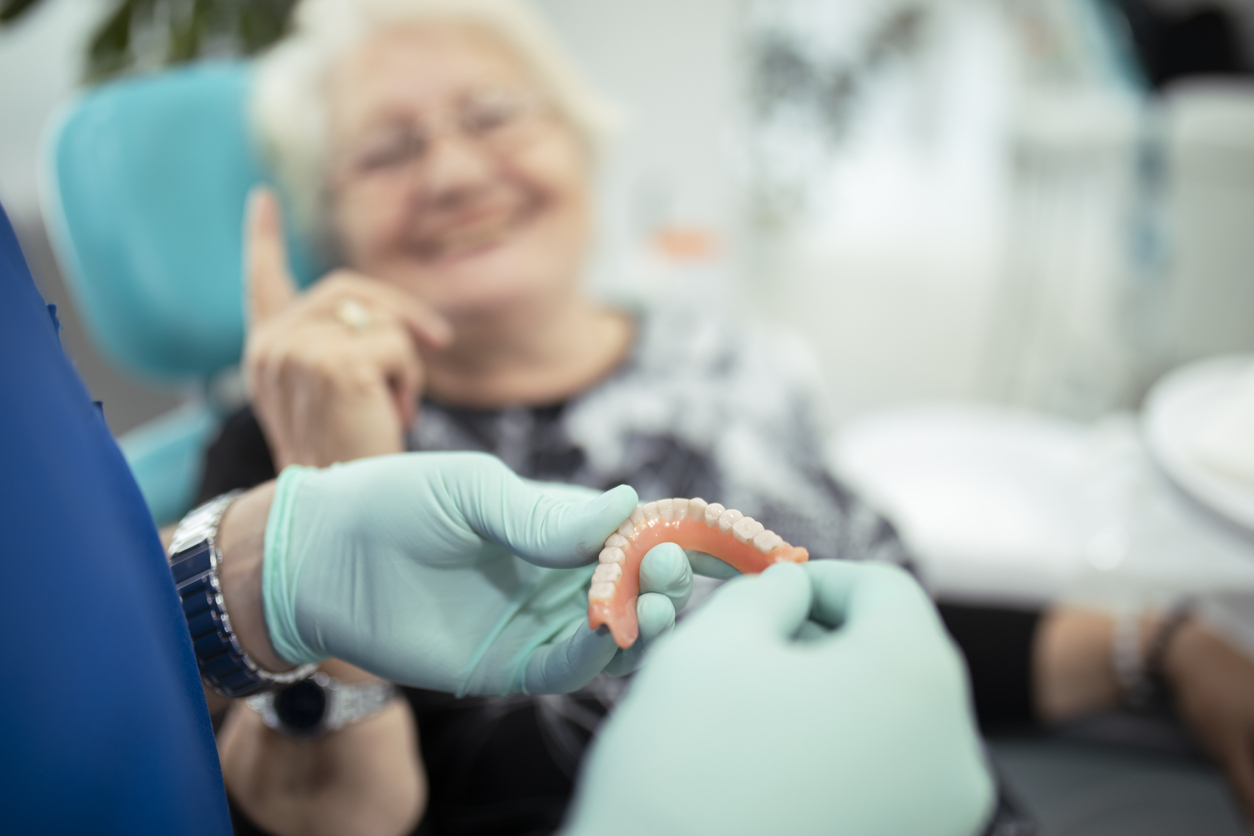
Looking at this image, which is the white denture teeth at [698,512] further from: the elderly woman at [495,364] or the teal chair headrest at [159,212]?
the teal chair headrest at [159,212]

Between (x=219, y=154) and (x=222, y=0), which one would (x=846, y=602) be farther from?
(x=222, y=0)

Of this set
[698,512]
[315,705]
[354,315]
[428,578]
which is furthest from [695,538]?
[354,315]

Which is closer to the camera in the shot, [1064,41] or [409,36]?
[409,36]

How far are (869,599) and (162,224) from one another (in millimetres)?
904

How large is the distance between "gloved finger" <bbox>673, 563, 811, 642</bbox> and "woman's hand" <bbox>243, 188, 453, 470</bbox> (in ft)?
0.85

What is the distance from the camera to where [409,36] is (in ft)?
2.53

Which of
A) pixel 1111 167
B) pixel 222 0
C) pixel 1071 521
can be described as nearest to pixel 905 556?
pixel 1071 521

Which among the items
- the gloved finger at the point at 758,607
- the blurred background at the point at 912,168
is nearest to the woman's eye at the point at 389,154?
the blurred background at the point at 912,168

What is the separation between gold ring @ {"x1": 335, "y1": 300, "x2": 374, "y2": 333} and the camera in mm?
572

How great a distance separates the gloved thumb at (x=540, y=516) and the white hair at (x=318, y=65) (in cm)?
64

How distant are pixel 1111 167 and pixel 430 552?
224 cm

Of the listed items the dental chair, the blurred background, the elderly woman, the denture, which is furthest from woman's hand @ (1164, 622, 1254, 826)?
the dental chair

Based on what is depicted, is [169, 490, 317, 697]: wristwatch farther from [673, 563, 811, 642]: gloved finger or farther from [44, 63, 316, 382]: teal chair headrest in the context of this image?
[44, 63, 316, 382]: teal chair headrest

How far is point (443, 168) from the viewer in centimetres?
78
